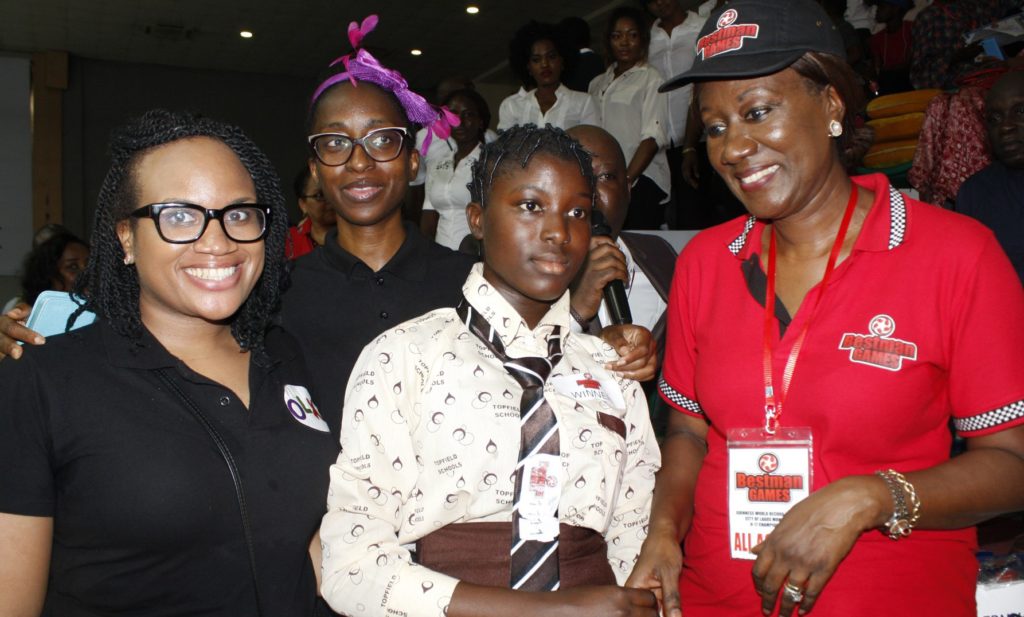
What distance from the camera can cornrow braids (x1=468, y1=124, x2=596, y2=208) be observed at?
78.5 inches

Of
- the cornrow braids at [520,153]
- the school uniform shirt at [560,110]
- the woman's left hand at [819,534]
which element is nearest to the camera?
the woman's left hand at [819,534]

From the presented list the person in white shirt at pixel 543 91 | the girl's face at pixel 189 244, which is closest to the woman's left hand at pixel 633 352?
the girl's face at pixel 189 244

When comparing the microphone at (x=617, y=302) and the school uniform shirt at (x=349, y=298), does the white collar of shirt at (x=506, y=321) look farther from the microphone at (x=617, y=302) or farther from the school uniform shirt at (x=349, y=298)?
the microphone at (x=617, y=302)

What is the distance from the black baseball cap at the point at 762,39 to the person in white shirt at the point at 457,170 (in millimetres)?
3896

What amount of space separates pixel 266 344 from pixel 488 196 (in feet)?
2.17

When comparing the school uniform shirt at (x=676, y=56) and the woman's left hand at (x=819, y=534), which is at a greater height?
the school uniform shirt at (x=676, y=56)

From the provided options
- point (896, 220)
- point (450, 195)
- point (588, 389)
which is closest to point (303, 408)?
point (588, 389)

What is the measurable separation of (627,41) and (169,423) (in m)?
5.08

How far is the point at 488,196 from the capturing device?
204 cm

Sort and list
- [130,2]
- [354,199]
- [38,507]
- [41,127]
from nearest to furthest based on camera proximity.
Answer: [38,507], [354,199], [130,2], [41,127]

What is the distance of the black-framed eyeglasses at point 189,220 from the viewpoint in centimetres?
179

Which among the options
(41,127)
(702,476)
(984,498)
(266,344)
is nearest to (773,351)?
(702,476)

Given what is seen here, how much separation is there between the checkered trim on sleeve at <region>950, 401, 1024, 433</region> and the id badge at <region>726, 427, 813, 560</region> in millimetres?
302

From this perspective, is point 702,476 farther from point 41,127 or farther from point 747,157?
point 41,127
